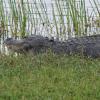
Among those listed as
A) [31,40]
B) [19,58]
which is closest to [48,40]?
[31,40]

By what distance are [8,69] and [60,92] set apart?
4.82ft

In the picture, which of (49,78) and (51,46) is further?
(51,46)

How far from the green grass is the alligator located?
0.83m

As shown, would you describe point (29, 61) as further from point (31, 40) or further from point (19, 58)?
point (31, 40)

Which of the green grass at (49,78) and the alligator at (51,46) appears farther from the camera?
the alligator at (51,46)

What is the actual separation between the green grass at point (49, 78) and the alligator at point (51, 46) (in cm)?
83

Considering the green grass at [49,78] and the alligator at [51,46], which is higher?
the alligator at [51,46]

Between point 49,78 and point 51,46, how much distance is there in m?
2.58

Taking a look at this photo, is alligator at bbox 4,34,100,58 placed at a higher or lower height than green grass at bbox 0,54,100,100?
higher

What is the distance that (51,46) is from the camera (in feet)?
27.7

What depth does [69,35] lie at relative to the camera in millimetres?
10273

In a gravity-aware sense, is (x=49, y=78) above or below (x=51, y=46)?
below

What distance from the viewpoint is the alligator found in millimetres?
8312

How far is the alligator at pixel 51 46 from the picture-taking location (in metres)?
8.31
